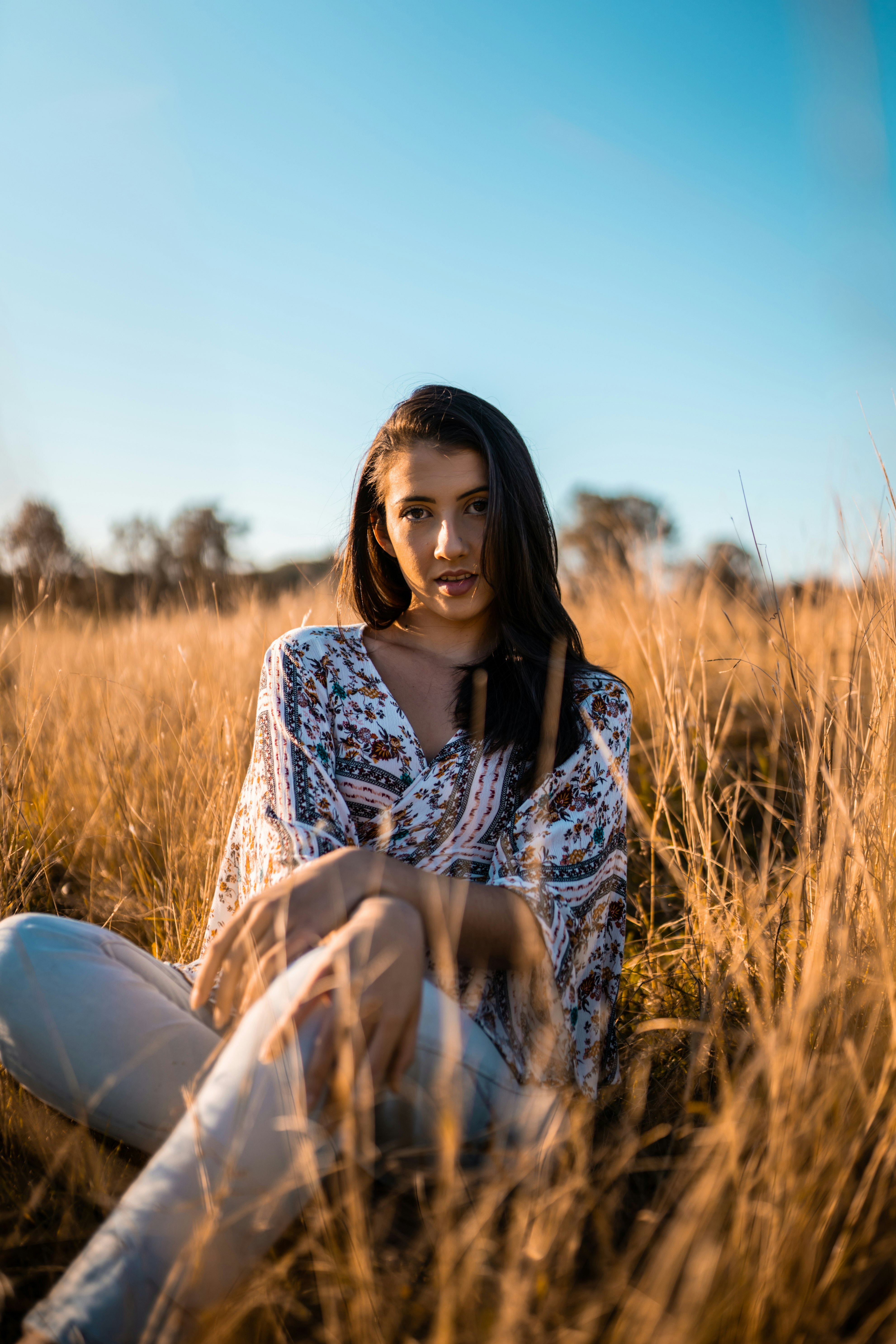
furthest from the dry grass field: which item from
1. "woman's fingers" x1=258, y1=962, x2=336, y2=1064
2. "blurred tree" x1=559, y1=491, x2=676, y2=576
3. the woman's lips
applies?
"blurred tree" x1=559, y1=491, x2=676, y2=576

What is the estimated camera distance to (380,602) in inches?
73.4

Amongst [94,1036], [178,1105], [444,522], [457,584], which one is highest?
[444,522]

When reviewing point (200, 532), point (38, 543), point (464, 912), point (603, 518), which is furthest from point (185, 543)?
point (464, 912)

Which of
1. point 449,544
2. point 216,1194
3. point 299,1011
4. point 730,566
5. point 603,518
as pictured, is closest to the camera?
point 216,1194

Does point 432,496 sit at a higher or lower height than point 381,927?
higher

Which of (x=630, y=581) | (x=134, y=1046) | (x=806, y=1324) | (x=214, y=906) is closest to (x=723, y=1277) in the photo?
(x=806, y=1324)

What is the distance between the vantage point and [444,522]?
64.1 inches

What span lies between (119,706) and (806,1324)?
2.36 m

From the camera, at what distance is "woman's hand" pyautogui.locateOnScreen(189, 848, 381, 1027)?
1.03 meters

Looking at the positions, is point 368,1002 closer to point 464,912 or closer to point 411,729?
point 464,912

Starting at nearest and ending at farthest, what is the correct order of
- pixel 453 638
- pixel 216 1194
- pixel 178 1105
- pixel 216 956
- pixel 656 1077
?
pixel 216 1194 → pixel 216 956 → pixel 178 1105 → pixel 656 1077 → pixel 453 638

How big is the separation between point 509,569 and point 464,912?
720 millimetres

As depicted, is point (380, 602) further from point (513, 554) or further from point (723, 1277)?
point (723, 1277)

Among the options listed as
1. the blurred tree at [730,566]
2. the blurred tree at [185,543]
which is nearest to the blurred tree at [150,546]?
the blurred tree at [185,543]
